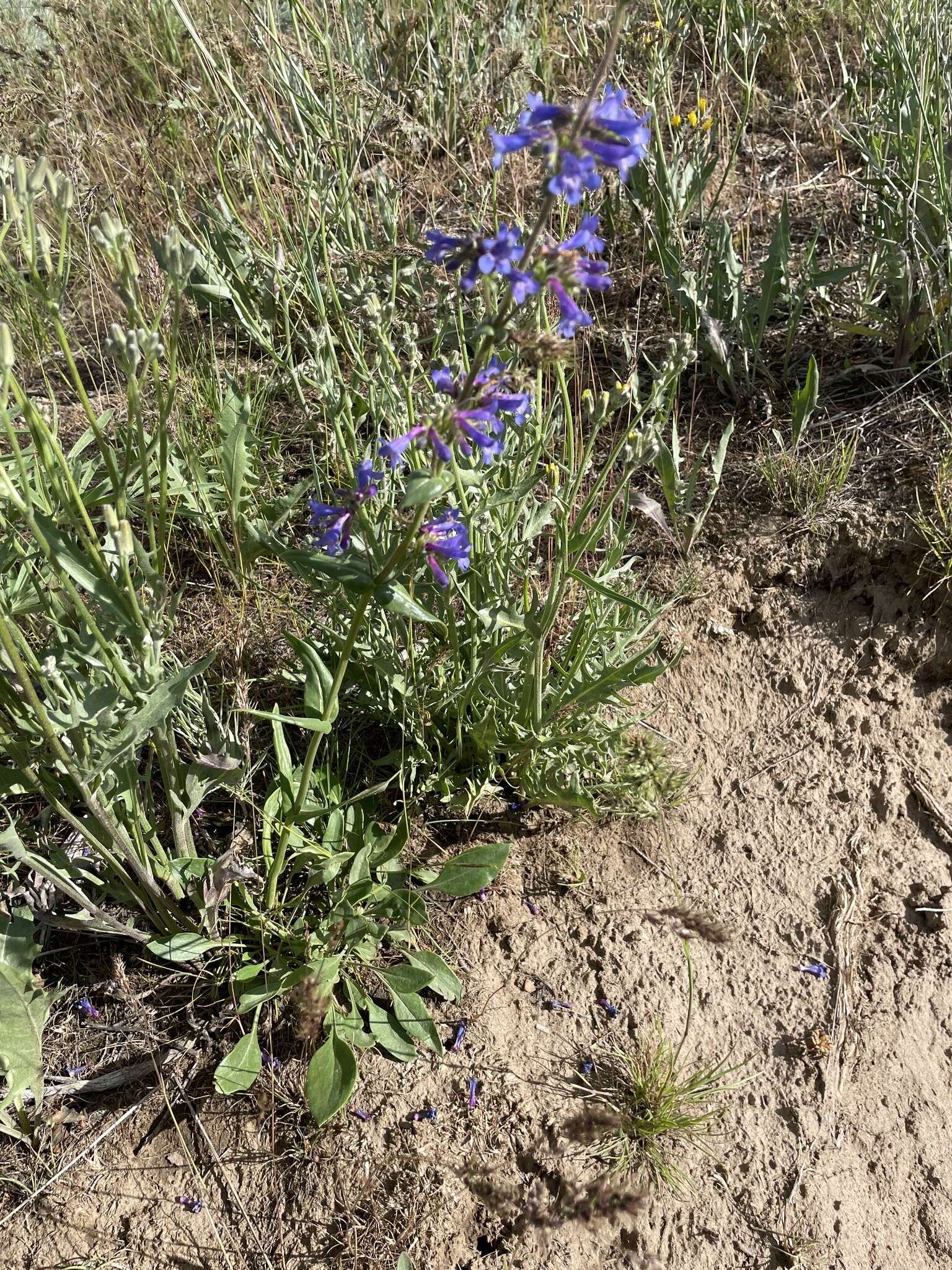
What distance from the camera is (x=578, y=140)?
113 centimetres

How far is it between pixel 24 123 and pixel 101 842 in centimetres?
350

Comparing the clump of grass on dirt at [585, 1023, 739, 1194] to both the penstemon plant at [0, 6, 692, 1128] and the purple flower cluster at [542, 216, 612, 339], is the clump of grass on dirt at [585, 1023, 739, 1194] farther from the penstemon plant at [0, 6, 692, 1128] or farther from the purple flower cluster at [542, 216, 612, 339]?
the purple flower cluster at [542, 216, 612, 339]

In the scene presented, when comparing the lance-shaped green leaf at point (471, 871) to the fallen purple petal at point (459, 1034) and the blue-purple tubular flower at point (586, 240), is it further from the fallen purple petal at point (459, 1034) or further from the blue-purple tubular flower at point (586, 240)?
the blue-purple tubular flower at point (586, 240)

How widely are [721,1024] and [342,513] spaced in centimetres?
149

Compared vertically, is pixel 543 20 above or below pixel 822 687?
above

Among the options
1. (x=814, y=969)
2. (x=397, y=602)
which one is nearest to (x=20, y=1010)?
(x=397, y=602)

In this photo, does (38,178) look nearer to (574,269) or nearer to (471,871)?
(574,269)

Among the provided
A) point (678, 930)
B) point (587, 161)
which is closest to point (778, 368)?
point (678, 930)

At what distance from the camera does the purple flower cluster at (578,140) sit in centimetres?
113

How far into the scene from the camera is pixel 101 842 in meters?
1.76

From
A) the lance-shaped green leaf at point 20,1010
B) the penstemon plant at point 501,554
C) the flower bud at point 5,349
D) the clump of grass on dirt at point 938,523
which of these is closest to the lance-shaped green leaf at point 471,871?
the penstemon plant at point 501,554

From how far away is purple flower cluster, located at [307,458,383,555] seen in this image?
1.55 meters

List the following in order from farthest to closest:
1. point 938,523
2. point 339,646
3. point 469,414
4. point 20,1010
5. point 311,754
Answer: point 938,523
point 339,646
point 20,1010
point 311,754
point 469,414

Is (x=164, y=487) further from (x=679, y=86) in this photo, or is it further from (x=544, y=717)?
(x=679, y=86)
